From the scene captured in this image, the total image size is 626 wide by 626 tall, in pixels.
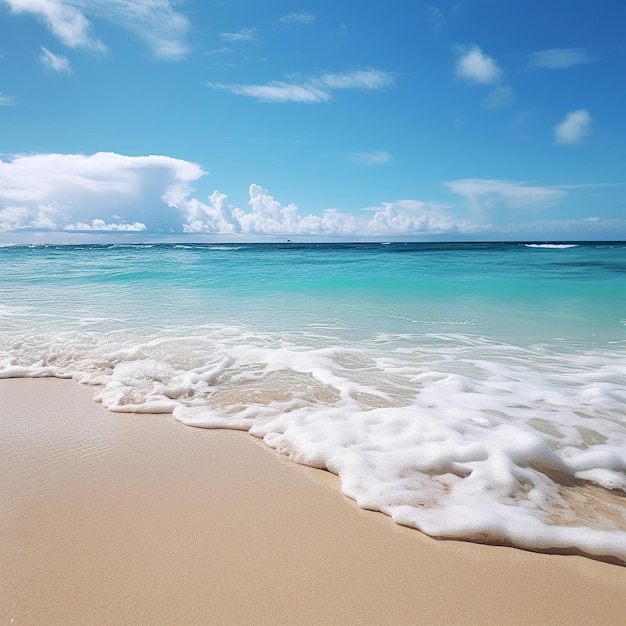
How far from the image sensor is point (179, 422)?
3441 millimetres

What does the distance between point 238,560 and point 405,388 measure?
2700 mm

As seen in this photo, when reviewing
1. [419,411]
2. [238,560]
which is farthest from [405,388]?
[238,560]

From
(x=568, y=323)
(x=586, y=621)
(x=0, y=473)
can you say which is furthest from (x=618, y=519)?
(x=568, y=323)

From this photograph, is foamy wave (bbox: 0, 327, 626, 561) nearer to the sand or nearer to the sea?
the sea

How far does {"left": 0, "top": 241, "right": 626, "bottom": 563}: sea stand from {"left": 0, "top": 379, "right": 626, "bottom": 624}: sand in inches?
7.8

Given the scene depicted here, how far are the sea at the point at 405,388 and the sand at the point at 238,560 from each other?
0.20 m

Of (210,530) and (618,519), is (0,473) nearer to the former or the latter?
(210,530)

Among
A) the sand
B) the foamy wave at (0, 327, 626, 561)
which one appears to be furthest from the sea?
the sand

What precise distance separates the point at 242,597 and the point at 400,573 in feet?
2.22

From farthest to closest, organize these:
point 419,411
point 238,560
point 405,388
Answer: point 405,388 → point 419,411 → point 238,560

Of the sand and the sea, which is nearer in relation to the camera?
the sand

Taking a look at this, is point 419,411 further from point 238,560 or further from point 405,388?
point 238,560

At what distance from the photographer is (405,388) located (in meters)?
4.23

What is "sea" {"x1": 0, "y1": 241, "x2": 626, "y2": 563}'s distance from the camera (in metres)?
2.38
